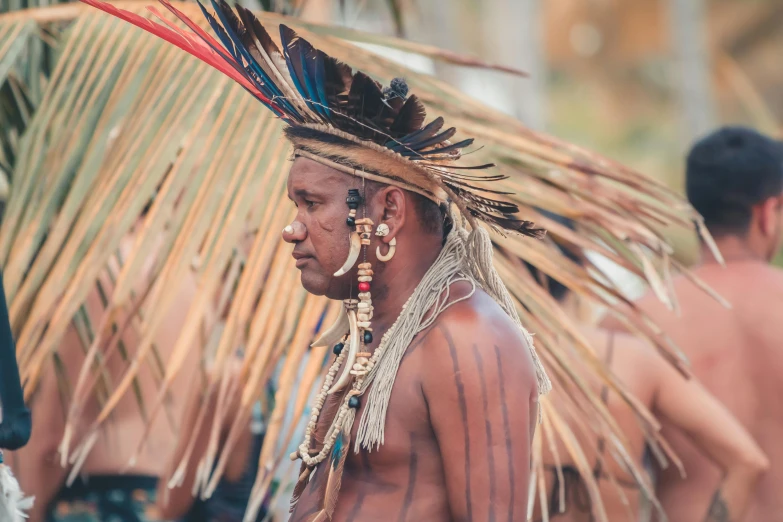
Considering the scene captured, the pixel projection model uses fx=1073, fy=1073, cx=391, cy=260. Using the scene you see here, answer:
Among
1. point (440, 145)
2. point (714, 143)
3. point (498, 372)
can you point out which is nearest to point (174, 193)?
point (440, 145)

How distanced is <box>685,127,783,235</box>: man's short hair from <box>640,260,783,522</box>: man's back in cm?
20

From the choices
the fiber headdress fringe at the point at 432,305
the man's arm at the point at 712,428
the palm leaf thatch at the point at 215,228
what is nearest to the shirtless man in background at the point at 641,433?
the man's arm at the point at 712,428

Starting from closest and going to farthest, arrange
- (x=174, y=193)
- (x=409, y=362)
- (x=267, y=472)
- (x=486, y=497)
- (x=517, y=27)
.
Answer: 1. (x=486, y=497)
2. (x=409, y=362)
3. (x=267, y=472)
4. (x=174, y=193)
5. (x=517, y=27)

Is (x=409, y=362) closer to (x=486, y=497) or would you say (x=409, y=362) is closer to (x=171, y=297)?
(x=486, y=497)

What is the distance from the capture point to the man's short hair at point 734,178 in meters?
3.88

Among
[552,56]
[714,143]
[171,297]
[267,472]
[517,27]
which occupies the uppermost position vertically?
[552,56]

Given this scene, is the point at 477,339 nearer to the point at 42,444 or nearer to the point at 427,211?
the point at 427,211

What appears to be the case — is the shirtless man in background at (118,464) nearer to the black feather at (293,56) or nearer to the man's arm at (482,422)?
the black feather at (293,56)

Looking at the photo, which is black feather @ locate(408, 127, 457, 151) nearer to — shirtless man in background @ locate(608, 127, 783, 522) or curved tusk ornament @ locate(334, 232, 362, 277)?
curved tusk ornament @ locate(334, 232, 362, 277)

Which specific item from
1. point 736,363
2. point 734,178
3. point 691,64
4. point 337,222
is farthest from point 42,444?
point 691,64

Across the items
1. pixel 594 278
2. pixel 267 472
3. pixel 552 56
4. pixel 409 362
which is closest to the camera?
pixel 409 362

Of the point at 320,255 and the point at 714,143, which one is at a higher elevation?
the point at 714,143

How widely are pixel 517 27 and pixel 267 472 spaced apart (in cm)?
1159

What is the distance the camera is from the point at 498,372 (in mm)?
2014
